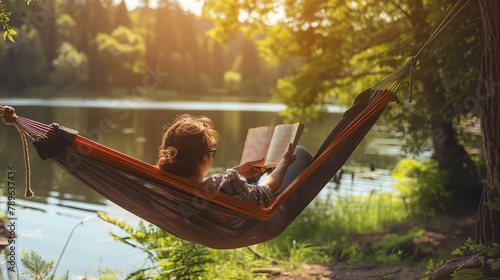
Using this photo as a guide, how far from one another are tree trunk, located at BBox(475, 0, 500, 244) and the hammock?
22.0 inches

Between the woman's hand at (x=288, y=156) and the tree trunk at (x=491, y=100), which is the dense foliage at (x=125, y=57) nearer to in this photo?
the woman's hand at (x=288, y=156)

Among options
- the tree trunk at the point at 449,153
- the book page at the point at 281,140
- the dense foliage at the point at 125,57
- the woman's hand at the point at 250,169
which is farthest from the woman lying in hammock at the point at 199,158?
the dense foliage at the point at 125,57

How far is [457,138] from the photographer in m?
5.89

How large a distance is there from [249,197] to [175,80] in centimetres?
3303

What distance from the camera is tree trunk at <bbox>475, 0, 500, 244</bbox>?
282 centimetres

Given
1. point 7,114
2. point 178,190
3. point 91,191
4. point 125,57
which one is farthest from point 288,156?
point 125,57

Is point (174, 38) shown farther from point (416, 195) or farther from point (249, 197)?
point (249, 197)

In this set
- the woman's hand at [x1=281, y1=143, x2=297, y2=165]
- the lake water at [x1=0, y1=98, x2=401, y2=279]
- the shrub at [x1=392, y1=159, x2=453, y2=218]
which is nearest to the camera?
the woman's hand at [x1=281, y1=143, x2=297, y2=165]

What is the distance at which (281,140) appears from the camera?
3.01 meters

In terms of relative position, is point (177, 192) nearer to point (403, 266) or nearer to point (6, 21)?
point (6, 21)

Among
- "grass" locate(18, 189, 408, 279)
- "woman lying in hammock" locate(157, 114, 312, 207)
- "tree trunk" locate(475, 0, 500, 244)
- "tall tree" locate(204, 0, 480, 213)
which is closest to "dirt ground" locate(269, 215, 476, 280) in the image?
"grass" locate(18, 189, 408, 279)

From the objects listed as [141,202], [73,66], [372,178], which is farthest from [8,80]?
[141,202]

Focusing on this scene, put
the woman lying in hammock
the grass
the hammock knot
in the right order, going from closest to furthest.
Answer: the hammock knot → the woman lying in hammock → the grass

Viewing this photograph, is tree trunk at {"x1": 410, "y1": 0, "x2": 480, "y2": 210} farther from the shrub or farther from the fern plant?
the fern plant
